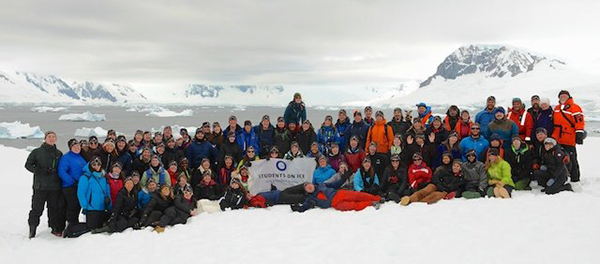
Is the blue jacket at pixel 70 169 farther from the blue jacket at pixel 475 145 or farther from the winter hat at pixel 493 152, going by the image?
the winter hat at pixel 493 152

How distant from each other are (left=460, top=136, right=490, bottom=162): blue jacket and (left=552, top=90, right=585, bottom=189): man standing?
151 cm

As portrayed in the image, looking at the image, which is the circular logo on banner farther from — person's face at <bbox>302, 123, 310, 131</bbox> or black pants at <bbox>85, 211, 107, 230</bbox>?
→ black pants at <bbox>85, 211, 107, 230</bbox>


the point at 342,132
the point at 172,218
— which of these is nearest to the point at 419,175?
the point at 342,132

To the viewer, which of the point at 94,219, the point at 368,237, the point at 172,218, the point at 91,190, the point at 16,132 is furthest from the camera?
the point at 16,132

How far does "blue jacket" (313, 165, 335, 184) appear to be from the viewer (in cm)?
947

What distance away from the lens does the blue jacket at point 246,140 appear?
10461 millimetres

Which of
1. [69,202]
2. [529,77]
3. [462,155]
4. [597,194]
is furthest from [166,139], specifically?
[529,77]

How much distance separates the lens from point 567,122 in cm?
895

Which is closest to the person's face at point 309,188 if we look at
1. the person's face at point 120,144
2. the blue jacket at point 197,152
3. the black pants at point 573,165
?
the blue jacket at point 197,152

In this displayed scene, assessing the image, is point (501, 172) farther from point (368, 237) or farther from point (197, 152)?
point (197, 152)

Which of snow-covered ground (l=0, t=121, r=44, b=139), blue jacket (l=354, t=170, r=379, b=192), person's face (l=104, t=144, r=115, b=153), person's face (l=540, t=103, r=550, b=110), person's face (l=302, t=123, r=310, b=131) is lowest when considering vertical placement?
snow-covered ground (l=0, t=121, r=44, b=139)

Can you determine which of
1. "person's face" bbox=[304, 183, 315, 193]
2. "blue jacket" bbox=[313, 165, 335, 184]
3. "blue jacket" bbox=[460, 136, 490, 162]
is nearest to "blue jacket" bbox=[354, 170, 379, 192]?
"blue jacket" bbox=[313, 165, 335, 184]

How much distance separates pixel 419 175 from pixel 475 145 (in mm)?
1370

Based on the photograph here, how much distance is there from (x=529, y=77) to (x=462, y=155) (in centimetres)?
21118
